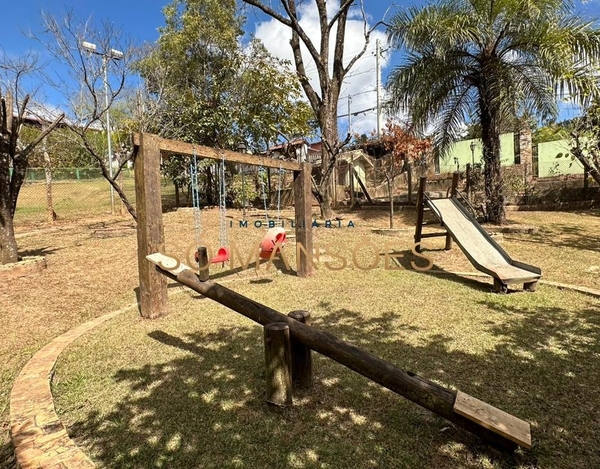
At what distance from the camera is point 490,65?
30.6 ft

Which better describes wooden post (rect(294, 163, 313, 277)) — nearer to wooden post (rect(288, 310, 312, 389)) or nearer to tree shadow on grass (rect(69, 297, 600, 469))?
tree shadow on grass (rect(69, 297, 600, 469))

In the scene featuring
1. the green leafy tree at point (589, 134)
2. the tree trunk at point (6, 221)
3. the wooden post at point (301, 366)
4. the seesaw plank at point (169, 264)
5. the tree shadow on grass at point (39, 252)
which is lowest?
the wooden post at point (301, 366)

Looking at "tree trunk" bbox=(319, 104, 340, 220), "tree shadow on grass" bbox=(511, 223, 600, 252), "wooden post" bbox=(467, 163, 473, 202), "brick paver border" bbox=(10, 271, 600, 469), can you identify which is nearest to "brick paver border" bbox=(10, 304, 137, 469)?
"brick paver border" bbox=(10, 271, 600, 469)

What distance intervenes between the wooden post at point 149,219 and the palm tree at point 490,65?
7724mm

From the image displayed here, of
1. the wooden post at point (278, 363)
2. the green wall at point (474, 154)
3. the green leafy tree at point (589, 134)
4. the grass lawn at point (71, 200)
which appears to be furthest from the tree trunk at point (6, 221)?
the green wall at point (474, 154)

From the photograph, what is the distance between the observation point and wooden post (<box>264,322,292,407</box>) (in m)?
2.41

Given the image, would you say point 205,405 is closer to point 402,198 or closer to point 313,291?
point 313,291

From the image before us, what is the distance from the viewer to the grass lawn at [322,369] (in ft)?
A: 6.89

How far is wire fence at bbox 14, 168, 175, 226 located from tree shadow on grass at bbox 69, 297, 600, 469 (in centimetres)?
1131

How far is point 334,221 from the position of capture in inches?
462

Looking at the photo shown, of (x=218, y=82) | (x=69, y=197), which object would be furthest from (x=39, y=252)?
(x=69, y=197)

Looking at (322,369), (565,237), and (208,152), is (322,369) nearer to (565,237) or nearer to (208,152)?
(208,152)

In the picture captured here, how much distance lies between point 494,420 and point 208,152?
395 centimetres

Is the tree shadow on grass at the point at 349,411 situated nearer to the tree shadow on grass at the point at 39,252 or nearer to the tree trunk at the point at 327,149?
the tree shadow on grass at the point at 39,252
